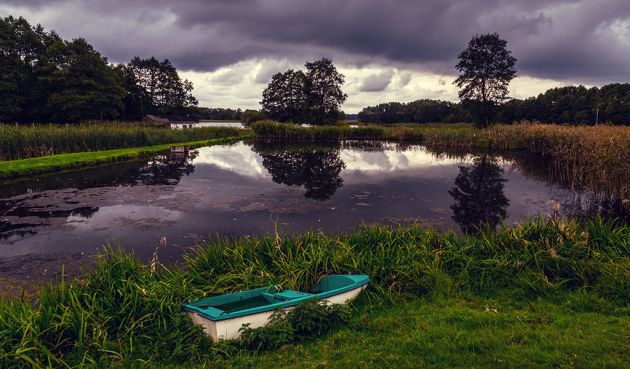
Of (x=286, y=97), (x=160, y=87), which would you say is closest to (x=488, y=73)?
(x=286, y=97)

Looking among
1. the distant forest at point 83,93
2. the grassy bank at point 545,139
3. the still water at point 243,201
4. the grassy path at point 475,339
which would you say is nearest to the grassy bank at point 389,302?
the grassy path at point 475,339

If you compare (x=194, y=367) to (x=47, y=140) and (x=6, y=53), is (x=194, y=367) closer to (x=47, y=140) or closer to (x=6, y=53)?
(x=47, y=140)

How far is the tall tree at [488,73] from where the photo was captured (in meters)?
64.8

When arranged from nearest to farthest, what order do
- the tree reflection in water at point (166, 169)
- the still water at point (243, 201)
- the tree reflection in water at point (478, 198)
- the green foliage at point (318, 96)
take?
the still water at point (243, 201)
the tree reflection in water at point (478, 198)
the tree reflection in water at point (166, 169)
the green foliage at point (318, 96)

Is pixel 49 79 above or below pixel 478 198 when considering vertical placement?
above

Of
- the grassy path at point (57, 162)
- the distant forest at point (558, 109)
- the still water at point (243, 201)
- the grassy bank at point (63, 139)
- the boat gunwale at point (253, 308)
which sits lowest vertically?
the still water at point (243, 201)

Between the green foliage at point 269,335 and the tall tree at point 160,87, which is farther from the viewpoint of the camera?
the tall tree at point 160,87

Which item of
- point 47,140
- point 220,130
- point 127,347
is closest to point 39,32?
point 220,130

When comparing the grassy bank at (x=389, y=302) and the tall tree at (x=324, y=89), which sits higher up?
the tall tree at (x=324, y=89)

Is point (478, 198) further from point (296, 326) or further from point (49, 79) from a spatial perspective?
point (49, 79)

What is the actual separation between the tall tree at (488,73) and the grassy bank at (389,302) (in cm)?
6222

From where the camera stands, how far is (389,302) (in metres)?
6.97

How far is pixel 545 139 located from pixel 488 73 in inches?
1350

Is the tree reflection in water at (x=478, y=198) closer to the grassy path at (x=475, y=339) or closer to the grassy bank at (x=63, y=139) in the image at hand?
the grassy path at (x=475, y=339)
